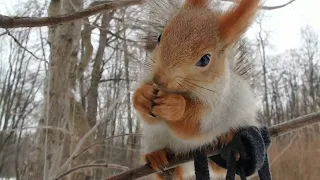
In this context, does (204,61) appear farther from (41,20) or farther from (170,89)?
(41,20)

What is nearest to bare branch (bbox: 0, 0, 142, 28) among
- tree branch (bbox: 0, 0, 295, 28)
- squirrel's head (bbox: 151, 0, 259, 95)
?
tree branch (bbox: 0, 0, 295, 28)

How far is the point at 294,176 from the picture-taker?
345 centimetres

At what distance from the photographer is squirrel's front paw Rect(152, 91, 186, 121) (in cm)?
57

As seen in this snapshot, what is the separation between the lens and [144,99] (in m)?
0.58

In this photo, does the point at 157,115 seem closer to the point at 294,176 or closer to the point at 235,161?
the point at 235,161

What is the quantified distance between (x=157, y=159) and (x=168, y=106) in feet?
0.45

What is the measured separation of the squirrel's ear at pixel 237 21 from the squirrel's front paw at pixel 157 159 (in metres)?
0.22

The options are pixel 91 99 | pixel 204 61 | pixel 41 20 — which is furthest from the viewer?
pixel 91 99

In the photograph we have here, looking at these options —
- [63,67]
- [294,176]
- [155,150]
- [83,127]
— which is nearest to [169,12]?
[155,150]

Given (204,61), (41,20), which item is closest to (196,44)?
(204,61)

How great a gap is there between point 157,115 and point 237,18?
217mm

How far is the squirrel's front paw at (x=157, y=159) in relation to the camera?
64 cm

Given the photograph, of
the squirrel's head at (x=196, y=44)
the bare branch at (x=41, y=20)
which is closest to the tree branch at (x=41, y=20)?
the bare branch at (x=41, y=20)

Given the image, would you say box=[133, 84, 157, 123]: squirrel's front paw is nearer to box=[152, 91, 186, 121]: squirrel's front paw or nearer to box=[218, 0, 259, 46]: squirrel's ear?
box=[152, 91, 186, 121]: squirrel's front paw
